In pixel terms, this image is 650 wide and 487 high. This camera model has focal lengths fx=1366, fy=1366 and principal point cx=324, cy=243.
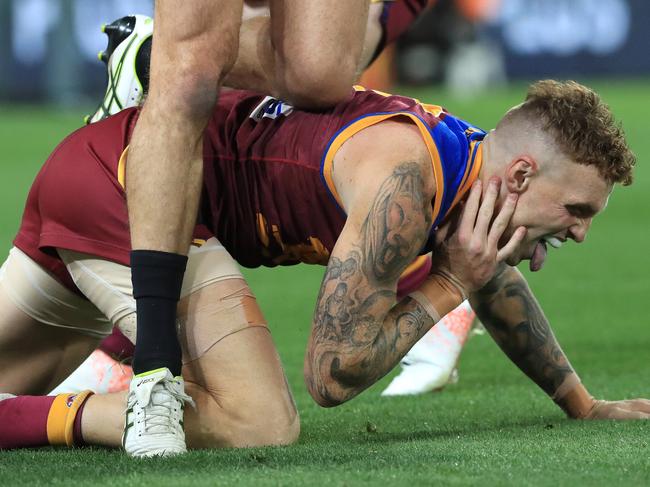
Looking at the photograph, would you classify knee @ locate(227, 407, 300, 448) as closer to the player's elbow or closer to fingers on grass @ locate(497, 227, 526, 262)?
the player's elbow

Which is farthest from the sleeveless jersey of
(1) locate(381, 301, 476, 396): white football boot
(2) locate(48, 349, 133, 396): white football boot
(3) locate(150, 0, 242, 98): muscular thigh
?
(1) locate(381, 301, 476, 396): white football boot

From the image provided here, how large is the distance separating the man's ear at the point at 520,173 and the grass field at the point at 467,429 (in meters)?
0.63

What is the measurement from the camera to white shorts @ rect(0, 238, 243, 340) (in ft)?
11.6

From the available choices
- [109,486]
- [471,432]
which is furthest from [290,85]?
[109,486]

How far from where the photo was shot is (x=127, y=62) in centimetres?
410

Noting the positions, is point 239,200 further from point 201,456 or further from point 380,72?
point 380,72

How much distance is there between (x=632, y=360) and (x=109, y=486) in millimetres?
2558

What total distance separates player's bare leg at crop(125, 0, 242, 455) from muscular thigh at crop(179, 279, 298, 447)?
148 millimetres

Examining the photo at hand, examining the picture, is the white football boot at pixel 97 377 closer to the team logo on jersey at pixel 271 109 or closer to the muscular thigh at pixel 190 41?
the team logo on jersey at pixel 271 109

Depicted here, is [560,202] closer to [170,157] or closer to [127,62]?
[170,157]

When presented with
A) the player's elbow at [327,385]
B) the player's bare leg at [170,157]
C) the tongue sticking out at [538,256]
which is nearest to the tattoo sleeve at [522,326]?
the tongue sticking out at [538,256]

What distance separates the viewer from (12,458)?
129 inches

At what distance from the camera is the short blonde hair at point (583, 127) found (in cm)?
336

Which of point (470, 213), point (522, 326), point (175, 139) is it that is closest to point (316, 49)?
point (175, 139)
